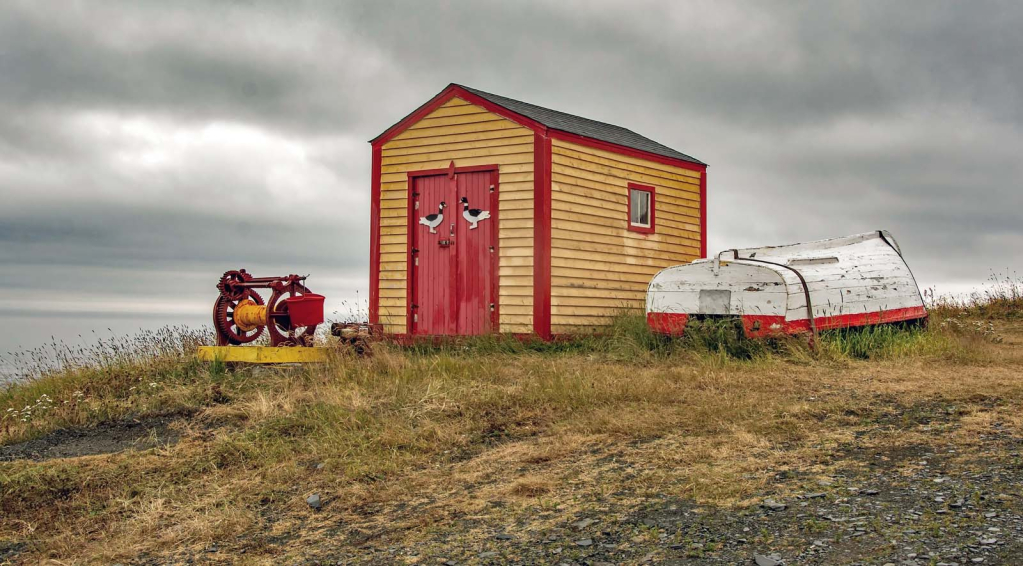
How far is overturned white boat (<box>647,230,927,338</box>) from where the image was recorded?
9.24 metres

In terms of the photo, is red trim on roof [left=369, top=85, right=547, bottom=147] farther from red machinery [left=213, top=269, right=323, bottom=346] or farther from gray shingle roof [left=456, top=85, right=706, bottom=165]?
red machinery [left=213, top=269, right=323, bottom=346]

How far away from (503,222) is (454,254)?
97 cm

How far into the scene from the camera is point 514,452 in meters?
5.93

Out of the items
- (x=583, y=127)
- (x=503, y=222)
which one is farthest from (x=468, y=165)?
(x=583, y=127)

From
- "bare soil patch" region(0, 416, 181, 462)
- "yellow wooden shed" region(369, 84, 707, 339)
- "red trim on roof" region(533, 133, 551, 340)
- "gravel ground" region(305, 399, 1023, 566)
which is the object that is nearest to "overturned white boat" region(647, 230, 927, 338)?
"red trim on roof" region(533, 133, 551, 340)

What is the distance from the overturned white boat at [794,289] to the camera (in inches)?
364

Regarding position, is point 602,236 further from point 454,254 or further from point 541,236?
point 454,254

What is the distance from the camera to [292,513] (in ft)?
17.0

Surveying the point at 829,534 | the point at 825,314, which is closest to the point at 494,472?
the point at 829,534

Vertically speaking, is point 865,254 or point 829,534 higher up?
point 865,254

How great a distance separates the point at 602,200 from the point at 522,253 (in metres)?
1.85

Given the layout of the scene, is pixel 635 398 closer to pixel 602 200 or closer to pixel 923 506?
pixel 923 506

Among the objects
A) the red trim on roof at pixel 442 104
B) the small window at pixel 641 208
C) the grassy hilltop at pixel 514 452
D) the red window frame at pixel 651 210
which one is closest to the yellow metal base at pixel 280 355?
the grassy hilltop at pixel 514 452

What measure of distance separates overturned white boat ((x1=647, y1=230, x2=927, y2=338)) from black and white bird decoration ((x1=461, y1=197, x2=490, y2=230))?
3041 mm
